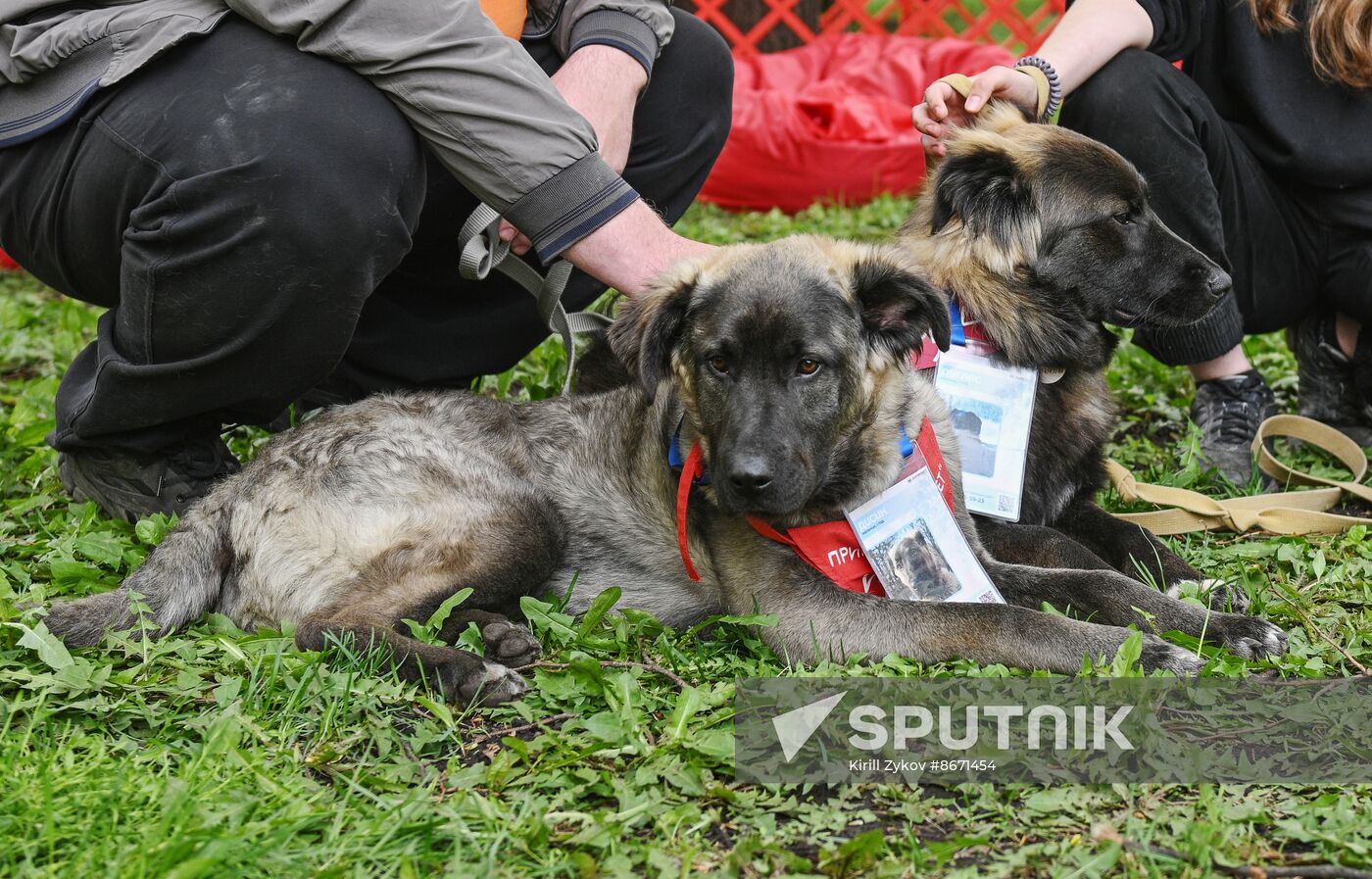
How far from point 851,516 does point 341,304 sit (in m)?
1.56

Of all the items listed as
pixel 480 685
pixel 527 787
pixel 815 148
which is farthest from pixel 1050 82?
pixel 815 148

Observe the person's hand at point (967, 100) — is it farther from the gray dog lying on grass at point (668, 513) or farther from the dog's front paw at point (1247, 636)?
the dog's front paw at point (1247, 636)

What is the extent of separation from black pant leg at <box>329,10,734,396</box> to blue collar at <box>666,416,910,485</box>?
131 cm

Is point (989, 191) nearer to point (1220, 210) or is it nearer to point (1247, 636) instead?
point (1220, 210)

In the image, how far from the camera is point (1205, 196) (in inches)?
167

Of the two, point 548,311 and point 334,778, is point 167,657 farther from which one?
point 548,311

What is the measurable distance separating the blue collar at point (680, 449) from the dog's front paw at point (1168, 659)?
79 cm

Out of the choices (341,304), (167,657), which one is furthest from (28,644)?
(341,304)

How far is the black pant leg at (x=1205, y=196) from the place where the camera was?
421 cm

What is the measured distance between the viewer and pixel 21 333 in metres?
6.17

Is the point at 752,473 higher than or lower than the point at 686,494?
higher

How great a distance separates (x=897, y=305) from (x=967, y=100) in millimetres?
1231

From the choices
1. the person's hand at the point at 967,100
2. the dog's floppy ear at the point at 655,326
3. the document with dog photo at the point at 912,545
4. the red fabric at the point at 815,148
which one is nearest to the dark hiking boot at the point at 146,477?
the dog's floppy ear at the point at 655,326

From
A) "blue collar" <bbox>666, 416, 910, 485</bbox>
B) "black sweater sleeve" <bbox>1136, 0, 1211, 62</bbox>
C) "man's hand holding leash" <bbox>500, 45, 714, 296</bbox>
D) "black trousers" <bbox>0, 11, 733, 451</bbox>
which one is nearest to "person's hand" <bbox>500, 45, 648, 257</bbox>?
"man's hand holding leash" <bbox>500, 45, 714, 296</bbox>
